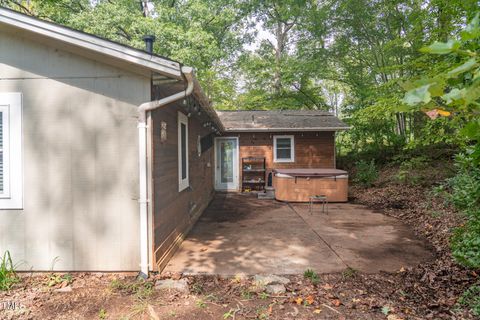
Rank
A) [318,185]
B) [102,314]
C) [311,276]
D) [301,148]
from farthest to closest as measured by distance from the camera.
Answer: [301,148]
[318,185]
[311,276]
[102,314]

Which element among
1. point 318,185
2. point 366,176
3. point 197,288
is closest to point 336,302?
point 197,288

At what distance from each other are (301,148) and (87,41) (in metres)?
8.71

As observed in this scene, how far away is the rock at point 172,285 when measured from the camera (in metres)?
3.06

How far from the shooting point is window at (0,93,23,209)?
3348 millimetres

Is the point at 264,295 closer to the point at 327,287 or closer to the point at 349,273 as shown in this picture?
the point at 327,287

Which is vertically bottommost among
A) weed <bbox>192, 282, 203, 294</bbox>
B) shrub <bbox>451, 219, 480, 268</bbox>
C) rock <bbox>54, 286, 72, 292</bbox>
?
weed <bbox>192, 282, 203, 294</bbox>

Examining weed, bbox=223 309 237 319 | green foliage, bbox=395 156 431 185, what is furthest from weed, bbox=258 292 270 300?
green foliage, bbox=395 156 431 185

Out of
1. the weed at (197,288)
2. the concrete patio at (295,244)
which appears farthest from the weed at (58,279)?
the weed at (197,288)

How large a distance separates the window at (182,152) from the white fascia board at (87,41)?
1.69 meters

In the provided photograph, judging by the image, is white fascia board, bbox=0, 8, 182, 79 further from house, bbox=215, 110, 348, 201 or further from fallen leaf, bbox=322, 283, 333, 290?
house, bbox=215, 110, 348, 201

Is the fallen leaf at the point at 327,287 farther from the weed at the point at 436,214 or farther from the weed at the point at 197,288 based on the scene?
the weed at the point at 436,214

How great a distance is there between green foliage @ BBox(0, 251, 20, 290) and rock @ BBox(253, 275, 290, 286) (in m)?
2.66

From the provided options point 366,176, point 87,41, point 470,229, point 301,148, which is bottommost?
point 470,229

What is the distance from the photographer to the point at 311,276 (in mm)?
3311
